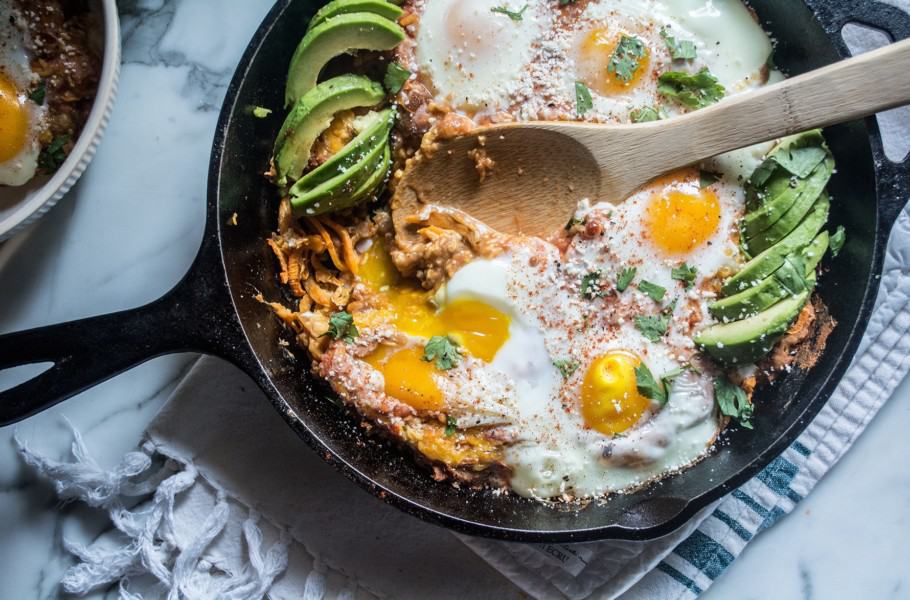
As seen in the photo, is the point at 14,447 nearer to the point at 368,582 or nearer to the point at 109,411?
the point at 109,411

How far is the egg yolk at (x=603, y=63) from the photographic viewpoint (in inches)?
114

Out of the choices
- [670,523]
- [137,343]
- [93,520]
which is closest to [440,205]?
[137,343]

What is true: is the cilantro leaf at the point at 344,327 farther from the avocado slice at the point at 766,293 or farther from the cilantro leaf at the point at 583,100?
the avocado slice at the point at 766,293

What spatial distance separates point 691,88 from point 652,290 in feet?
2.40

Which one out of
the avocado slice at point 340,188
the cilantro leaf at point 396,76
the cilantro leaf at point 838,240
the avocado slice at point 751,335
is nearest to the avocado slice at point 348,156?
the avocado slice at point 340,188

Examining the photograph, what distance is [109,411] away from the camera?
323 centimetres

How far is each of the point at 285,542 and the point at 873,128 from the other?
2.58 metres

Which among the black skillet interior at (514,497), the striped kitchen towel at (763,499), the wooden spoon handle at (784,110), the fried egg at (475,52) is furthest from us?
the striped kitchen towel at (763,499)

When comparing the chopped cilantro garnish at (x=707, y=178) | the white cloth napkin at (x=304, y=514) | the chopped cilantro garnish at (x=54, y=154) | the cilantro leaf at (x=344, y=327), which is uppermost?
the chopped cilantro garnish at (x=707, y=178)

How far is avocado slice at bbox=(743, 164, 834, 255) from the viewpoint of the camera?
110 inches

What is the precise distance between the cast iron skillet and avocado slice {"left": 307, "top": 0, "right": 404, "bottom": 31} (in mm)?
98

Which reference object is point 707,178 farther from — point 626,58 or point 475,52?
point 475,52

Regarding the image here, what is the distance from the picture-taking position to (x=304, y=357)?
3047 millimetres

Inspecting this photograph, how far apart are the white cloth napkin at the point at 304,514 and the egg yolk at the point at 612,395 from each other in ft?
1.96
